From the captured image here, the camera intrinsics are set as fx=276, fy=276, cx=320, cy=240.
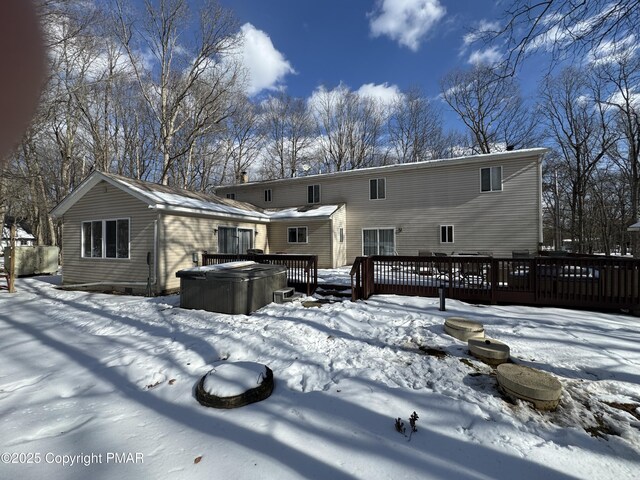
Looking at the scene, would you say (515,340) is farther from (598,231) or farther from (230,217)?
(598,231)

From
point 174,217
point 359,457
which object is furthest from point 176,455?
point 174,217

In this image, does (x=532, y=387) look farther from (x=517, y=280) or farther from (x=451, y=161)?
(x=451, y=161)

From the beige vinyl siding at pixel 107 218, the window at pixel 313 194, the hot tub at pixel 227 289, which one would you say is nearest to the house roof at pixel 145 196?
the beige vinyl siding at pixel 107 218

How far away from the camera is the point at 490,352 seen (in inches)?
147

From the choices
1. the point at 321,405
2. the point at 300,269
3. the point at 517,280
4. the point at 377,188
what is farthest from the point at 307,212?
the point at 321,405

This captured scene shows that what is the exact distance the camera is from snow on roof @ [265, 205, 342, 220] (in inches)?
548

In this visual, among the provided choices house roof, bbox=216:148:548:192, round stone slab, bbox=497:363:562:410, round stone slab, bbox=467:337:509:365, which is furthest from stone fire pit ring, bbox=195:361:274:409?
house roof, bbox=216:148:548:192

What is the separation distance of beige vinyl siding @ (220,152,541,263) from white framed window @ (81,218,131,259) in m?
9.71

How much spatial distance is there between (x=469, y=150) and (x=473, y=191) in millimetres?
14787

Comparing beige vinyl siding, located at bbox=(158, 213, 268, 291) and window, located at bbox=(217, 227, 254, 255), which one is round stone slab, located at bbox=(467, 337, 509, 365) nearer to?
beige vinyl siding, located at bbox=(158, 213, 268, 291)

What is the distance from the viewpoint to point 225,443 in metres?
→ 2.38

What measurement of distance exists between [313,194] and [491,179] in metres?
9.12

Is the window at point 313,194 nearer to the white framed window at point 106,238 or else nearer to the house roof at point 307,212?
the house roof at point 307,212

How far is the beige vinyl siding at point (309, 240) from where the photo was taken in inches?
553
